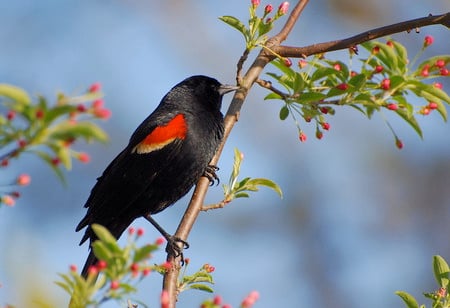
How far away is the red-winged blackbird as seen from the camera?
3.26 metres

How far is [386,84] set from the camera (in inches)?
76.8

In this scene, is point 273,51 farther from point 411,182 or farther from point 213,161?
point 411,182

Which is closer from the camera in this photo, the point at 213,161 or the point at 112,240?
the point at 112,240

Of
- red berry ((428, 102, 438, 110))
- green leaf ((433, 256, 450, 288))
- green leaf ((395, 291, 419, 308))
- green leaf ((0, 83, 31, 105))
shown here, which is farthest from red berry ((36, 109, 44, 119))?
red berry ((428, 102, 438, 110))

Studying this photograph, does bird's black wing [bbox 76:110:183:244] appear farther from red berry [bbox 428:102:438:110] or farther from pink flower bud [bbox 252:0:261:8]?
red berry [bbox 428:102:438:110]

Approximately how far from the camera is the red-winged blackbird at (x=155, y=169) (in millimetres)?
3258

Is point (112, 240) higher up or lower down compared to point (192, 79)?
lower down

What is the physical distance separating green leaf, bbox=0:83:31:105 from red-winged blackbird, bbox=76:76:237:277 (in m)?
2.18

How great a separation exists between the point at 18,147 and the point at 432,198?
7.24 m

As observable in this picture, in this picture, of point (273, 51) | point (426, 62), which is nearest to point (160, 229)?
point (273, 51)

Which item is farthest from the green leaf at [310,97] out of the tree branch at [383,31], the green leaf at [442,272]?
the green leaf at [442,272]

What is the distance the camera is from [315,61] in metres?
2.30

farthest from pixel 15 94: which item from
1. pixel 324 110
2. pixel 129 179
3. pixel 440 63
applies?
pixel 129 179

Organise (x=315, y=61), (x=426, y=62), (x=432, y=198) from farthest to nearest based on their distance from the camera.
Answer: (x=432, y=198) → (x=315, y=61) → (x=426, y=62)
